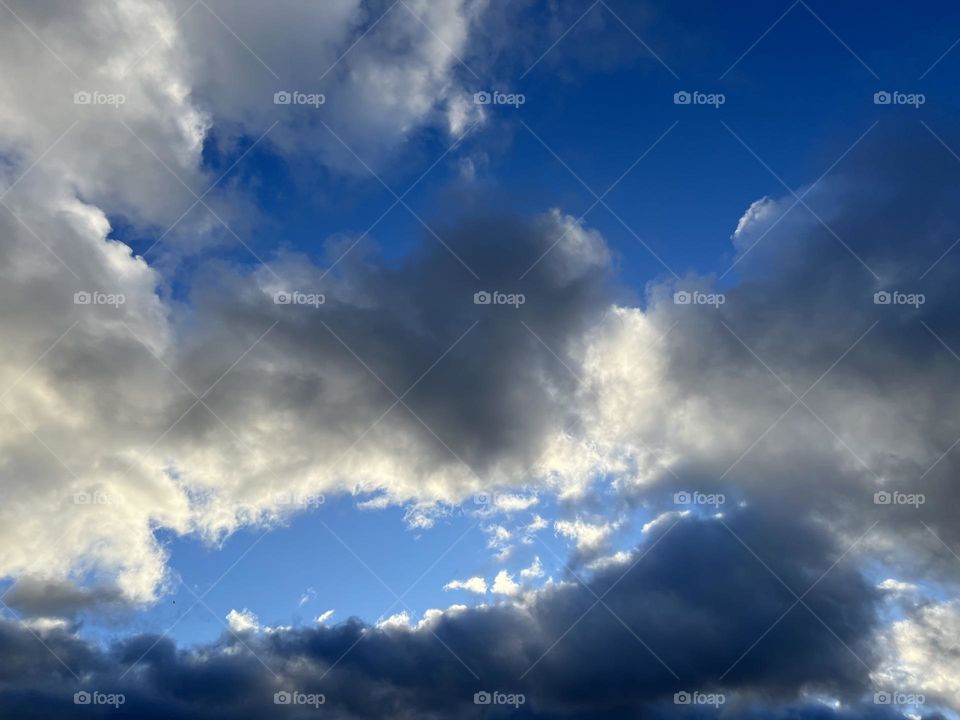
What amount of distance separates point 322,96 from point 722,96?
43504 millimetres

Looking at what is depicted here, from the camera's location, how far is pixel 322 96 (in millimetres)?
64750

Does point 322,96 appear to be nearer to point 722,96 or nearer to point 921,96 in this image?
point 722,96

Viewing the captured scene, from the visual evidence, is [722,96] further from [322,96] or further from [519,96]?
[322,96]

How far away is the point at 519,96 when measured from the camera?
65625 millimetres

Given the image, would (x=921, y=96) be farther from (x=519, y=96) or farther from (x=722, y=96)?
(x=519, y=96)

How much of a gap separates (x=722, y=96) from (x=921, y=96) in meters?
22.1

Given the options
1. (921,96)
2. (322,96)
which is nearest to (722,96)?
(921,96)

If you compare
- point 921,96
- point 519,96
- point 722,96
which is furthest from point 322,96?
point 921,96

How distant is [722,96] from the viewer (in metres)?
65.6

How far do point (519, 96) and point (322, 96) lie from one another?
70.0 ft

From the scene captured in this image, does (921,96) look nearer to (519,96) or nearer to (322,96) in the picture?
(519,96)

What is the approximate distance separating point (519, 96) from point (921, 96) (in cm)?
4425

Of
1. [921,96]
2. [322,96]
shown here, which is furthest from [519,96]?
[921,96]

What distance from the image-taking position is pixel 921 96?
66000 millimetres
